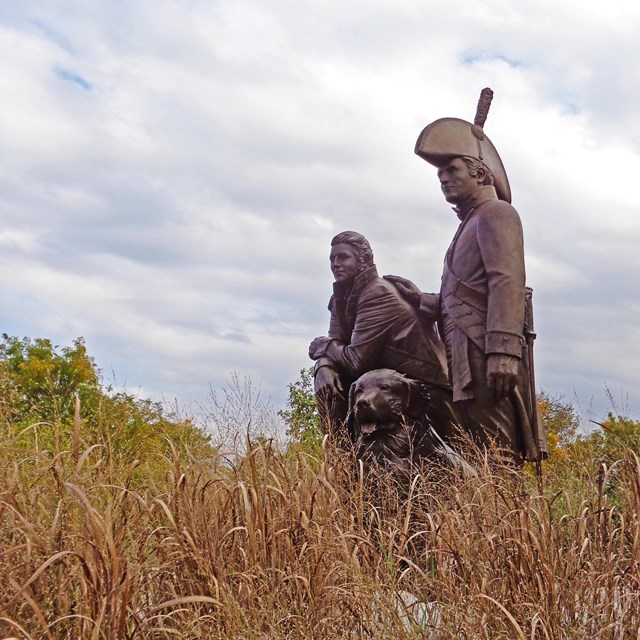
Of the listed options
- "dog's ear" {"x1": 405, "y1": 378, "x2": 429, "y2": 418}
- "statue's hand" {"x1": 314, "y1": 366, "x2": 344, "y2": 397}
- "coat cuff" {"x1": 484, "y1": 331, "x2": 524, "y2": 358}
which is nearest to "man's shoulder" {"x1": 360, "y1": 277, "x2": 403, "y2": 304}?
"statue's hand" {"x1": 314, "y1": 366, "x2": 344, "y2": 397}

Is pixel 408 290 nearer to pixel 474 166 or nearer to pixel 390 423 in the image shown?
pixel 474 166

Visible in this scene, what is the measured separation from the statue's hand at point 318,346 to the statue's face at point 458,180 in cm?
120

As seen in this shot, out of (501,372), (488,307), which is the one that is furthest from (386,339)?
(501,372)

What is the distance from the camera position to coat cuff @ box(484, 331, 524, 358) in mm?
4680

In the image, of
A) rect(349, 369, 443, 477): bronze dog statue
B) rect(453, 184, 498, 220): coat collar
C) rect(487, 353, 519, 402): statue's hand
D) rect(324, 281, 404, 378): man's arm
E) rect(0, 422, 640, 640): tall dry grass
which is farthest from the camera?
rect(324, 281, 404, 378): man's arm

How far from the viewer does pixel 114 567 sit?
2635 millimetres

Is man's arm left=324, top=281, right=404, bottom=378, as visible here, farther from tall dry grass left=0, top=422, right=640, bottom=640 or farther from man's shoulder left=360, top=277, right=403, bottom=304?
tall dry grass left=0, top=422, right=640, bottom=640

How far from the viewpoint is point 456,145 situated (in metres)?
5.20

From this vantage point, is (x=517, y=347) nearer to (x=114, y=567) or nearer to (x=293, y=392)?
(x=114, y=567)

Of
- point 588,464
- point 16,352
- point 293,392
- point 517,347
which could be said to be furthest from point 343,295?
point 16,352

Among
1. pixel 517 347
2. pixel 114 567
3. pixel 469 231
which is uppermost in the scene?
pixel 469 231

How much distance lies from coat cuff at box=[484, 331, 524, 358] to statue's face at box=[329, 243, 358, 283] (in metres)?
1.18

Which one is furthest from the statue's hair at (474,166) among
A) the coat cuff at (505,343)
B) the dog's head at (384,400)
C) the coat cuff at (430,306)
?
the dog's head at (384,400)

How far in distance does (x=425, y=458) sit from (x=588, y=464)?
800 mm
